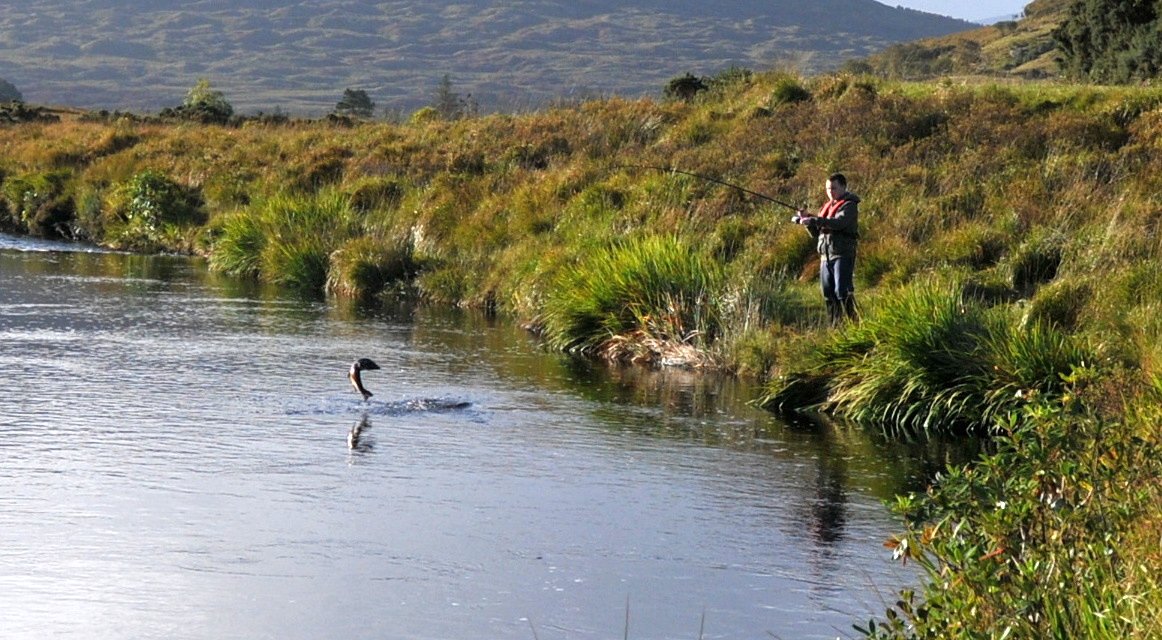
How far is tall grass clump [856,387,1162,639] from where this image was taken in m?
6.09

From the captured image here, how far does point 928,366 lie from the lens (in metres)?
14.2

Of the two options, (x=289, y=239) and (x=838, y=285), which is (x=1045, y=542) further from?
(x=289, y=239)

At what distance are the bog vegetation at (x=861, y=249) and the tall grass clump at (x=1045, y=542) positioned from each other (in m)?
0.02

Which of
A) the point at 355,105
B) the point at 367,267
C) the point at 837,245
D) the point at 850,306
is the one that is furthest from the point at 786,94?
the point at 355,105

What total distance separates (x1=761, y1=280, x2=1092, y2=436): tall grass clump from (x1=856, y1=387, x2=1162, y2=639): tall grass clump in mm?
6250

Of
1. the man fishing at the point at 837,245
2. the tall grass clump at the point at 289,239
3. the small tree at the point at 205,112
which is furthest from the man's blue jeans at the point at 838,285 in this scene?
the small tree at the point at 205,112

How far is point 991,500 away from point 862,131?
20.6m

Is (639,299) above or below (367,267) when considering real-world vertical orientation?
above

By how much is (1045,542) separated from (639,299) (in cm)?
1165

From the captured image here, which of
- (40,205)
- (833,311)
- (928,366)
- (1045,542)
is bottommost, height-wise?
(928,366)

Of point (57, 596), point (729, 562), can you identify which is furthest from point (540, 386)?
point (57, 596)

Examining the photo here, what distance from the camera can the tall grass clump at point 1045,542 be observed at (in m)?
6.09

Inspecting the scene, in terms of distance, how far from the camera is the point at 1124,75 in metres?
35.1

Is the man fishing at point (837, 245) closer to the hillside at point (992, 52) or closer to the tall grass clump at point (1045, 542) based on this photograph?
the tall grass clump at point (1045, 542)
